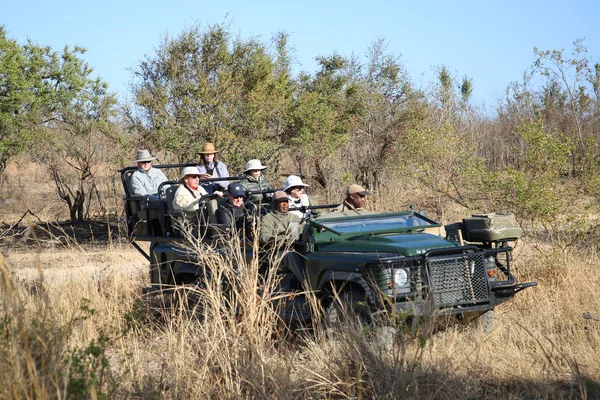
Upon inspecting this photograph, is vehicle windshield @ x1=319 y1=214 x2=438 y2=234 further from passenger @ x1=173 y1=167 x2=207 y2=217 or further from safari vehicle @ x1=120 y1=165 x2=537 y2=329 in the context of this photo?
passenger @ x1=173 y1=167 x2=207 y2=217

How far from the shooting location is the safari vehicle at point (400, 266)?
6488 mm

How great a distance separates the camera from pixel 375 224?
7625 mm

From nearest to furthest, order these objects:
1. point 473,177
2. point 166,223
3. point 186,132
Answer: point 166,223
point 473,177
point 186,132

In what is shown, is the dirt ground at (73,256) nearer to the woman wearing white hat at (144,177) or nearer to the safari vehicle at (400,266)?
the woman wearing white hat at (144,177)

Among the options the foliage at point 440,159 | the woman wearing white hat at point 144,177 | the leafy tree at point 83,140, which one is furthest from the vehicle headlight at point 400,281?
the leafy tree at point 83,140

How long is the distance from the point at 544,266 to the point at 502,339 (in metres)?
2.94

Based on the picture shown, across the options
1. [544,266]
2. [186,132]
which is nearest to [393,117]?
[186,132]

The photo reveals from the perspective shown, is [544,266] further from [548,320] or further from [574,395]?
[574,395]

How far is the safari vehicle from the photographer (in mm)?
6488

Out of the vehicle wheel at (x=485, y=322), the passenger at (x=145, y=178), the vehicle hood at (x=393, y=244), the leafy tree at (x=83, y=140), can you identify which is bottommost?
the vehicle wheel at (x=485, y=322)

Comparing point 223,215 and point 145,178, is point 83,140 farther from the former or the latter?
point 223,215

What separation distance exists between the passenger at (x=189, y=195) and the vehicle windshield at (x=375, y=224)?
1.82 meters

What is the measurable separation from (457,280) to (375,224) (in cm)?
118

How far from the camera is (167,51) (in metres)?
16.2
